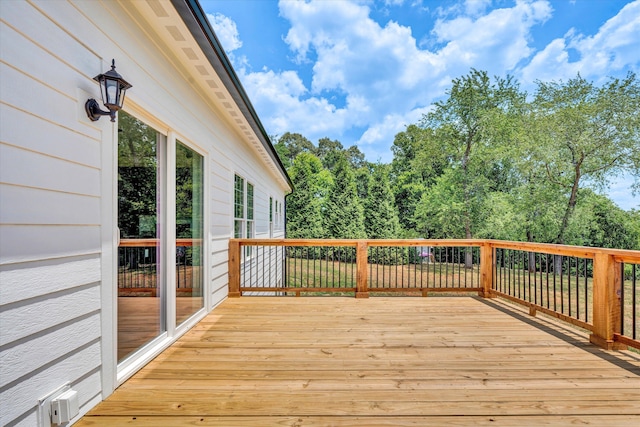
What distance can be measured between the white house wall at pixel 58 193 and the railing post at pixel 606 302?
13.5 ft

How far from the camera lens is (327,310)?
3.96m

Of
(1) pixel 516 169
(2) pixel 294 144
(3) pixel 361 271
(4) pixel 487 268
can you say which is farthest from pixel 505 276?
(2) pixel 294 144

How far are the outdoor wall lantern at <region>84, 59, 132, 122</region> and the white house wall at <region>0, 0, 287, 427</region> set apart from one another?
0.05 m

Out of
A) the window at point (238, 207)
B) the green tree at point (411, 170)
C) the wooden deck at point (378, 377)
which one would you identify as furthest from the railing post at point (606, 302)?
the green tree at point (411, 170)

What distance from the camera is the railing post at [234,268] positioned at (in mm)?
4566

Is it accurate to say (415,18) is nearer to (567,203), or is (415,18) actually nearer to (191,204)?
(567,203)

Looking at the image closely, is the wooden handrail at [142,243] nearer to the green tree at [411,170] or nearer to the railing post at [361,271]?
the railing post at [361,271]

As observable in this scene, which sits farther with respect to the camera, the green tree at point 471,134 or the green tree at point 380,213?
the green tree at point 380,213

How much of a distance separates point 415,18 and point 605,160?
12522mm

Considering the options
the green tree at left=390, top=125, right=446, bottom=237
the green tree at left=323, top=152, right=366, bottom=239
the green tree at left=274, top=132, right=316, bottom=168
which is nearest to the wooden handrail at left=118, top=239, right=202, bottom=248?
the green tree at left=323, top=152, right=366, bottom=239

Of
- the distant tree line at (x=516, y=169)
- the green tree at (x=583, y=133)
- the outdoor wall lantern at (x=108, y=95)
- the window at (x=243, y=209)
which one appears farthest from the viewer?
the distant tree line at (x=516, y=169)

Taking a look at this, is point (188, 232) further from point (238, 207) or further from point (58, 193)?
point (238, 207)

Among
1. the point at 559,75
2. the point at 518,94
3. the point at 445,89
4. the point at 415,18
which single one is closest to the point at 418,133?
the point at 445,89

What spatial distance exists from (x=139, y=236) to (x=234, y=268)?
2.35 metres
